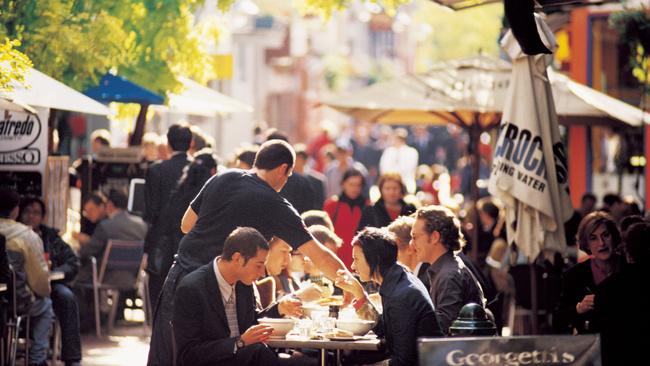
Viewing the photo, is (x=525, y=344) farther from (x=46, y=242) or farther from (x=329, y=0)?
(x=329, y=0)

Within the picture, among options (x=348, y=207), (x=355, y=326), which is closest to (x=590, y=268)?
(x=355, y=326)

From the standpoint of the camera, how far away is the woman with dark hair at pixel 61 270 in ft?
46.3

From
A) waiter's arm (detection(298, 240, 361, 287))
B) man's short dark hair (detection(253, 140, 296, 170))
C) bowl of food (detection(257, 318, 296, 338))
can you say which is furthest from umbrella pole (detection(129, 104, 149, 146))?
bowl of food (detection(257, 318, 296, 338))

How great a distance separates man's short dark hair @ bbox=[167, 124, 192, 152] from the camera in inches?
583

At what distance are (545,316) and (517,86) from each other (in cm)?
335

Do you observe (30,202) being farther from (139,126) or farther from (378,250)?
(139,126)

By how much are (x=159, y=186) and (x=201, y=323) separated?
538cm

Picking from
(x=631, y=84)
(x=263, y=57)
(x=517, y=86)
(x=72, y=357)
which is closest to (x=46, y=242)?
(x=72, y=357)

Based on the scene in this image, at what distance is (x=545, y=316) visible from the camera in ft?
52.1

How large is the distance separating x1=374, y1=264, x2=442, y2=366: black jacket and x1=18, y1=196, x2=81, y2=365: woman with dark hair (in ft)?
17.5

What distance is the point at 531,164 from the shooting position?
43.2ft

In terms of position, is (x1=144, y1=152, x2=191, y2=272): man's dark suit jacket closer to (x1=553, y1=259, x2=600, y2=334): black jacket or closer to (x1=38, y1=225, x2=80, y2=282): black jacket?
(x1=38, y1=225, x2=80, y2=282): black jacket

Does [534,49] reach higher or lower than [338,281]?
higher

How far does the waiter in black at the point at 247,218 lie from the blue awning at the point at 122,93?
25.3 ft
